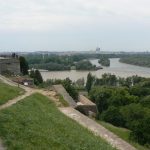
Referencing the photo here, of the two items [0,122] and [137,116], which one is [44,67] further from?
[0,122]

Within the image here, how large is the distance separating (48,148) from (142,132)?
9231 millimetres

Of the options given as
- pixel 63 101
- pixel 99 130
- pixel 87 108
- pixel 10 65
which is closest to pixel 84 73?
pixel 10 65

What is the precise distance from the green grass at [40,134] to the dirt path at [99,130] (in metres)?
0.31

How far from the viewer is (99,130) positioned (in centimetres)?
966

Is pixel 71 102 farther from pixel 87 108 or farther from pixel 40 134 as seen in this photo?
pixel 40 134

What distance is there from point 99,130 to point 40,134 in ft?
8.15

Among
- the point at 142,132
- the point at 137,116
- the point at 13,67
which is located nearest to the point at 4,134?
the point at 142,132

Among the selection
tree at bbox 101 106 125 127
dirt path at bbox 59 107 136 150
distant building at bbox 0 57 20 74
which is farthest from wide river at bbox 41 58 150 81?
dirt path at bbox 59 107 136 150

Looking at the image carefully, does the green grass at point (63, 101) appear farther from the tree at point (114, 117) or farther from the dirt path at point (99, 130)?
the tree at point (114, 117)

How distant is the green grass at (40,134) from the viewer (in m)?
6.68

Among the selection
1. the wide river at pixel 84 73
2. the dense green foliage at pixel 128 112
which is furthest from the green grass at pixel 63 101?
the wide river at pixel 84 73

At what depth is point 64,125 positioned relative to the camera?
9.17 metres

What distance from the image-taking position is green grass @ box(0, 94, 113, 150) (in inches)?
263

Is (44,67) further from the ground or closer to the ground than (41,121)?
closer to the ground
